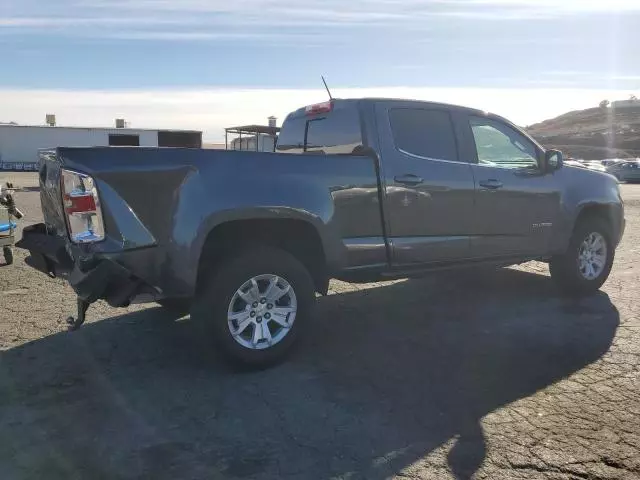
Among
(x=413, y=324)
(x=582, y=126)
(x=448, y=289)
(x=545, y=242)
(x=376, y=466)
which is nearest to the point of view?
(x=376, y=466)

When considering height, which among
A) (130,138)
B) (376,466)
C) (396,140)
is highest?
(130,138)

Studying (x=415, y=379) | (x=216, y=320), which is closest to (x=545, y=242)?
(x=415, y=379)

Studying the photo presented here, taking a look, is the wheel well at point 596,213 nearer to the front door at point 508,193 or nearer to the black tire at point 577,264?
the black tire at point 577,264

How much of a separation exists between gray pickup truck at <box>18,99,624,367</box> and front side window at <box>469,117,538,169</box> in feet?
0.05

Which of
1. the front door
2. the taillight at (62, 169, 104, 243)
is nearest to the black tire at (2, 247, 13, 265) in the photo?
the taillight at (62, 169, 104, 243)

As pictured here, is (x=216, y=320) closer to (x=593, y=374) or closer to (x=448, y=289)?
(x=593, y=374)

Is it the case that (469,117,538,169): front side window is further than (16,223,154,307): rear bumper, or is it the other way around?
(469,117,538,169): front side window

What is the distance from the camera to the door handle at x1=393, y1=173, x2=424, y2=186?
16.9 feet

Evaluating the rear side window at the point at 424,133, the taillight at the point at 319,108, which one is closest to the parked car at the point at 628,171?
the rear side window at the point at 424,133

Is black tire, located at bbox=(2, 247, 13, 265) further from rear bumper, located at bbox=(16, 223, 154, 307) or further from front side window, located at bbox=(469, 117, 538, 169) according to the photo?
front side window, located at bbox=(469, 117, 538, 169)

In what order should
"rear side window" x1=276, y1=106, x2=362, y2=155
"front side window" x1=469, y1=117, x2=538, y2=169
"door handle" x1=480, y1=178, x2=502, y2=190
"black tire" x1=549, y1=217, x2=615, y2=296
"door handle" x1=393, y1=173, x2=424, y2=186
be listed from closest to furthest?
1. "door handle" x1=393, y1=173, x2=424, y2=186
2. "rear side window" x1=276, y1=106, x2=362, y2=155
3. "door handle" x1=480, y1=178, x2=502, y2=190
4. "front side window" x1=469, y1=117, x2=538, y2=169
5. "black tire" x1=549, y1=217, x2=615, y2=296

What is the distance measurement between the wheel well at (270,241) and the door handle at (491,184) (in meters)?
1.85

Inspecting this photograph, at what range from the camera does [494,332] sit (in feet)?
18.2

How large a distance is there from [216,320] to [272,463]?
1.28 meters
